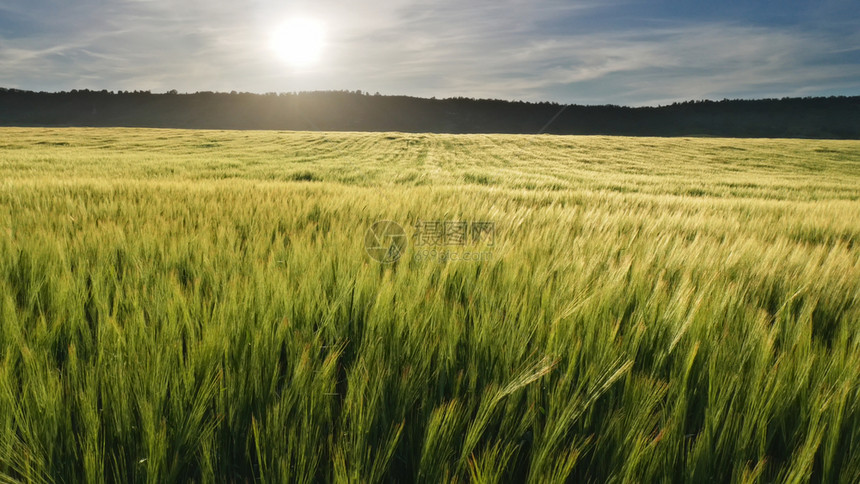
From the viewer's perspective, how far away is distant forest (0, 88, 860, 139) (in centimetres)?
6938

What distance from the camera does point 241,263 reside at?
1.44 metres

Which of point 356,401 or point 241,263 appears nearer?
point 356,401

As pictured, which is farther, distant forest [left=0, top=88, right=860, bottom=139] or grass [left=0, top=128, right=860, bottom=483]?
distant forest [left=0, top=88, right=860, bottom=139]

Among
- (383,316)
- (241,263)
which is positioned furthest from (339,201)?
(383,316)

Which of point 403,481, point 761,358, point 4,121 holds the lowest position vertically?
point 403,481

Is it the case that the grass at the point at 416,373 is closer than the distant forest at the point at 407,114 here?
Yes

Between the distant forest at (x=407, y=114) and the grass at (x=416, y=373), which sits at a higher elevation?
the distant forest at (x=407, y=114)

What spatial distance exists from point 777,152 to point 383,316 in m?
31.0

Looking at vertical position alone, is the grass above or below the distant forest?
below

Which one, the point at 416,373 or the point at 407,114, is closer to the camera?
the point at 416,373

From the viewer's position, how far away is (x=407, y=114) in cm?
9119

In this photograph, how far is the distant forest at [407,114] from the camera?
69.4m

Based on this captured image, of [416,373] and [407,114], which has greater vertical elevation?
[407,114]

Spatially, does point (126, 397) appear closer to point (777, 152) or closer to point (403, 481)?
point (403, 481)
